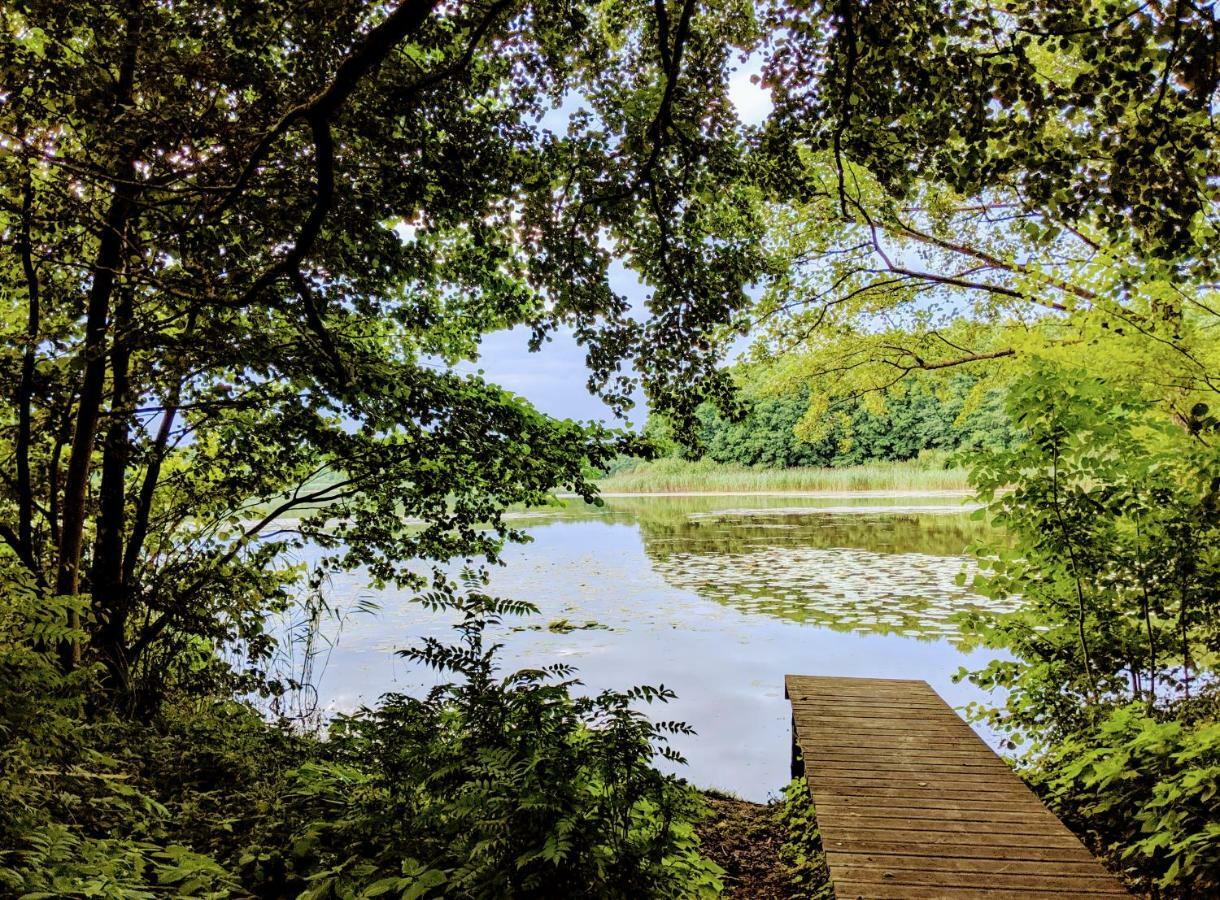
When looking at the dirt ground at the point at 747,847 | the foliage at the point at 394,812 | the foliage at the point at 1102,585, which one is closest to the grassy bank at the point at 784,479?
the dirt ground at the point at 747,847

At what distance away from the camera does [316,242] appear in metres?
3.77

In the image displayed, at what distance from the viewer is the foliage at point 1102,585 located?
13.3 ft

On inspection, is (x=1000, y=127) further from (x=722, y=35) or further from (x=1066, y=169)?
(x=722, y=35)

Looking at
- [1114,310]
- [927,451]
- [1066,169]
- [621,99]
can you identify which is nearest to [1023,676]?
[1114,310]

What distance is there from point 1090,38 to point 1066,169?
52 centimetres

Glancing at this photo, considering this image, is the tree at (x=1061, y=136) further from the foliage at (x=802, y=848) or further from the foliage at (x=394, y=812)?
the foliage at (x=802, y=848)

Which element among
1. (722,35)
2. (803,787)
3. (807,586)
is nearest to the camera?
(722,35)

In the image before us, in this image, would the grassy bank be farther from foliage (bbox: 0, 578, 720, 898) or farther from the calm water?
foliage (bbox: 0, 578, 720, 898)

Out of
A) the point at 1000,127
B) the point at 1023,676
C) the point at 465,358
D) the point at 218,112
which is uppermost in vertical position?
the point at 218,112

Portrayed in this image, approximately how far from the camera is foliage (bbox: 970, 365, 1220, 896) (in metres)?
4.06

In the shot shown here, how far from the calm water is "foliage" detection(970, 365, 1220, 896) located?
2513 millimetres

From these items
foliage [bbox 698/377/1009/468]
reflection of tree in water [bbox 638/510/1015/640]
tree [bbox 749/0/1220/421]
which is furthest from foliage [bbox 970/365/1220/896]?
foliage [bbox 698/377/1009/468]

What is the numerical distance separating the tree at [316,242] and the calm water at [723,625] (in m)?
2.66

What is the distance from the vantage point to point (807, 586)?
486 inches
